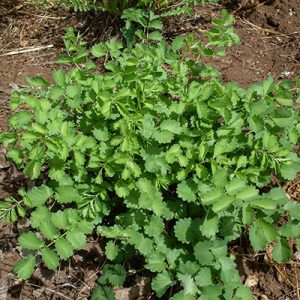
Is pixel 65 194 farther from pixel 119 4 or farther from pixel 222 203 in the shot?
pixel 119 4

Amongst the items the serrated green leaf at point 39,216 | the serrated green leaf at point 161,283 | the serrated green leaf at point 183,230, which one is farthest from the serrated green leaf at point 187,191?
the serrated green leaf at point 39,216

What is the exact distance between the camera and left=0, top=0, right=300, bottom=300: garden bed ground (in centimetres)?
236

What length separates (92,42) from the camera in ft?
11.2

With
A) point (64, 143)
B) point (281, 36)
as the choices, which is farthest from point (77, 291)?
point (281, 36)

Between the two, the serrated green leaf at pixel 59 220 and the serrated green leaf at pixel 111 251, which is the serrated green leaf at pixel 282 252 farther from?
the serrated green leaf at pixel 59 220

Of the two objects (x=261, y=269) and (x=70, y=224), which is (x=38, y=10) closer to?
(x=70, y=224)

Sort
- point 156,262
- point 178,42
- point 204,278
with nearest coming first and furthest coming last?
1. point 204,278
2. point 156,262
3. point 178,42

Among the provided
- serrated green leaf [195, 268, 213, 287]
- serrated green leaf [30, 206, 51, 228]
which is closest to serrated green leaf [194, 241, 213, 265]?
serrated green leaf [195, 268, 213, 287]

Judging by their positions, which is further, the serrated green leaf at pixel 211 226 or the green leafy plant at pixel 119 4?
the green leafy plant at pixel 119 4

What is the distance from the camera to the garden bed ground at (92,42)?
2.36 m

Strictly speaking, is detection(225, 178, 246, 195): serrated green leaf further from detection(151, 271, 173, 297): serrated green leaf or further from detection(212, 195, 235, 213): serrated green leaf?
detection(151, 271, 173, 297): serrated green leaf

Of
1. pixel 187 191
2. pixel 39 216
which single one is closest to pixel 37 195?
pixel 39 216

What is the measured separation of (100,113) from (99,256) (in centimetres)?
86

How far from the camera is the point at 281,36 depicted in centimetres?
331
